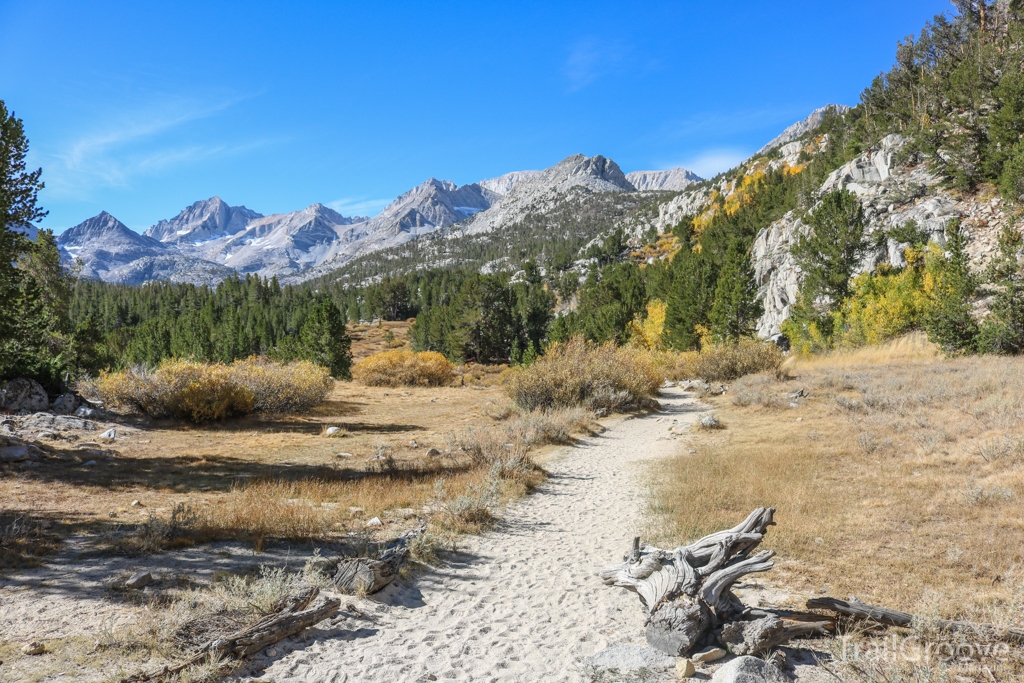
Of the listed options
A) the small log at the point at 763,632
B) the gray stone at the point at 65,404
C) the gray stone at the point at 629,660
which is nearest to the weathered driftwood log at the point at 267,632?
the gray stone at the point at 629,660

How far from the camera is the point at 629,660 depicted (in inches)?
164

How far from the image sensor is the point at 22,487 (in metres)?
8.66

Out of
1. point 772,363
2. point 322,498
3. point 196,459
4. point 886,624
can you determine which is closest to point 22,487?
point 196,459

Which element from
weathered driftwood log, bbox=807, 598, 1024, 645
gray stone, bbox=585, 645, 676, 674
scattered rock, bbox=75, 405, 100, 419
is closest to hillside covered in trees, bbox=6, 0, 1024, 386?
scattered rock, bbox=75, 405, 100, 419

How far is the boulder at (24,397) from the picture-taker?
50.0ft

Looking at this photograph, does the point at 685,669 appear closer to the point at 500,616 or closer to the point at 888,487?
the point at 500,616

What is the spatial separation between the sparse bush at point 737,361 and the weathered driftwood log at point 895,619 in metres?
23.3

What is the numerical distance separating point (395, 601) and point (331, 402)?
21.0m

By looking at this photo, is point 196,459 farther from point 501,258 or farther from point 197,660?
point 501,258

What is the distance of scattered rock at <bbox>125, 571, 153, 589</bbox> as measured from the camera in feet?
16.6

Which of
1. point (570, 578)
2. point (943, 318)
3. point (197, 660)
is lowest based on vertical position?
point (570, 578)

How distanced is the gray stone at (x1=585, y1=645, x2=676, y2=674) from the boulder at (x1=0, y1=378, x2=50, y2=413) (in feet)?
63.3

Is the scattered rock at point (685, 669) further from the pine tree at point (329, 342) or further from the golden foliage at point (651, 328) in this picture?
the golden foliage at point (651, 328)

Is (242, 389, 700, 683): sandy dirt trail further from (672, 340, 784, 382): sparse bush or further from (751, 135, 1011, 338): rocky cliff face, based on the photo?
(751, 135, 1011, 338): rocky cliff face
